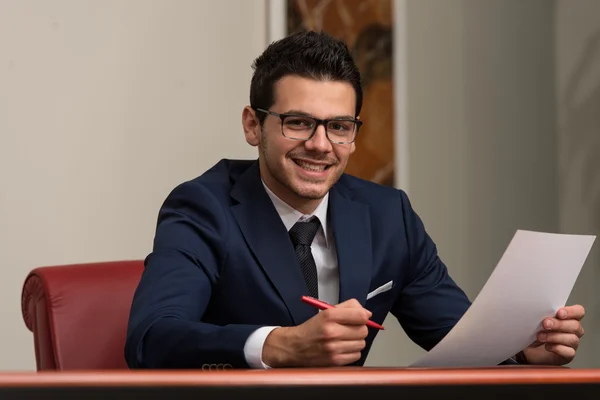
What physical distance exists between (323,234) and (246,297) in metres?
0.24

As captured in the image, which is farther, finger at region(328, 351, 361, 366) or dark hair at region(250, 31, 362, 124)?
dark hair at region(250, 31, 362, 124)

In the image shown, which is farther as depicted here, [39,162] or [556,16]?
[556,16]

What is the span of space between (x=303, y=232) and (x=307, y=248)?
0.04m

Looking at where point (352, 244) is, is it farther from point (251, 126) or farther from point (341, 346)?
point (341, 346)

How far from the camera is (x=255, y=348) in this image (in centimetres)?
133

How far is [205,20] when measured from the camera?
2830 mm

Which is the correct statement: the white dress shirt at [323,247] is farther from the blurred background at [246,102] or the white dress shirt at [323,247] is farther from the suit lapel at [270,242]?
the blurred background at [246,102]

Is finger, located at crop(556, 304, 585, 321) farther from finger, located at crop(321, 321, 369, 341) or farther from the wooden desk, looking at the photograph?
the wooden desk

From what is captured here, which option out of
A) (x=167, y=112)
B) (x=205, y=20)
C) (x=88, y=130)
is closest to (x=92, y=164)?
(x=88, y=130)

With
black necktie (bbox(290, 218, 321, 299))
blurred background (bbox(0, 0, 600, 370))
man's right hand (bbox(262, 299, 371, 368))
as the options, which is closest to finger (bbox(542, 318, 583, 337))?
man's right hand (bbox(262, 299, 371, 368))

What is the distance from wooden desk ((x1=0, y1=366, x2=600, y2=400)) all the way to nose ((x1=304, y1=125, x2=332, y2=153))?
0.96 meters

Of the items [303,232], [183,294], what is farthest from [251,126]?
[183,294]

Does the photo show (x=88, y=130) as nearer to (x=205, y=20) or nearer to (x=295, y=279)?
(x=205, y=20)

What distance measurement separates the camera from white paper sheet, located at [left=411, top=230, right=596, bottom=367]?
4.25 ft
